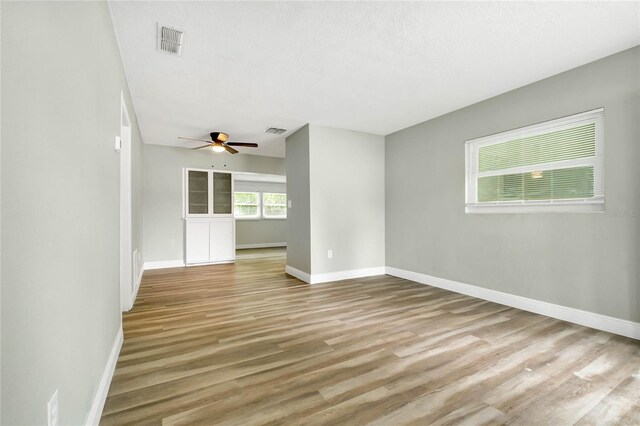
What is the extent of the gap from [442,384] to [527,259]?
7.07 ft

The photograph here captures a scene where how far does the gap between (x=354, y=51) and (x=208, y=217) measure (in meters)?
5.14

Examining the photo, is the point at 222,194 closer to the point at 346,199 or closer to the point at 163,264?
the point at 163,264

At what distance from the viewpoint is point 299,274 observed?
485 cm

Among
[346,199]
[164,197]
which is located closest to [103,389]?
[346,199]

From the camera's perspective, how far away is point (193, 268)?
586cm

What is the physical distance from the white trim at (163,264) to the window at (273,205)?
3.97m

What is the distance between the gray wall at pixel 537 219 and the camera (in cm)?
250

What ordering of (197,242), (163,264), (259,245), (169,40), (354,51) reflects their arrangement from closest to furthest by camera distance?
(169,40) → (354,51) → (163,264) → (197,242) → (259,245)

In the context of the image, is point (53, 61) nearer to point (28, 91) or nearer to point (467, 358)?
point (28, 91)

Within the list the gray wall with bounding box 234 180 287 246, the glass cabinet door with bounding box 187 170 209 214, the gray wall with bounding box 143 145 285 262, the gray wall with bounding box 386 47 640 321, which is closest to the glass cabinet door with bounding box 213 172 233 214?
the glass cabinet door with bounding box 187 170 209 214

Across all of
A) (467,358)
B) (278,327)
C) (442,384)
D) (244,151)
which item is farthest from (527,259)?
(244,151)

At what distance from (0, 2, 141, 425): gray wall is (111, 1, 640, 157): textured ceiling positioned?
32.6 inches

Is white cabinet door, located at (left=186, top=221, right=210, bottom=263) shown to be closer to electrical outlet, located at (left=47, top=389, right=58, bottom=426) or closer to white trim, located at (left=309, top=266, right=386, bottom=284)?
white trim, located at (left=309, top=266, right=386, bottom=284)

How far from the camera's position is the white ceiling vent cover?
7.19 feet
